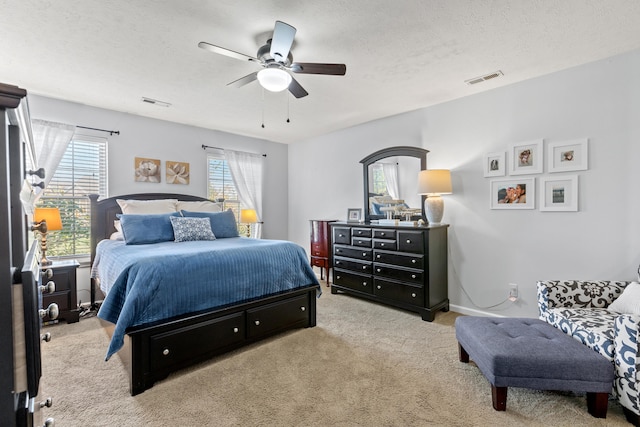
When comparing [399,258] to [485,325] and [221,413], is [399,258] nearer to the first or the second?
[485,325]

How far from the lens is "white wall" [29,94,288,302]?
368cm

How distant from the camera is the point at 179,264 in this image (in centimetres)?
226

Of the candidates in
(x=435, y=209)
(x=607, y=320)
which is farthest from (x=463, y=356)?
(x=435, y=209)

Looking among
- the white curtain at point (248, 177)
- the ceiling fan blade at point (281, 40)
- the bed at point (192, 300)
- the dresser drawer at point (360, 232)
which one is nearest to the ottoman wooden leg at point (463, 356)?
the bed at point (192, 300)

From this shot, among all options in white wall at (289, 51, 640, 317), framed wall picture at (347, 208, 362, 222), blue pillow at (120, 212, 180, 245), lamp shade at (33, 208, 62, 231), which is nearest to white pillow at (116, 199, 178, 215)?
blue pillow at (120, 212, 180, 245)

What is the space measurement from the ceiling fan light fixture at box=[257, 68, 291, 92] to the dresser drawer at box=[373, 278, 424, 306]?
8.38 feet

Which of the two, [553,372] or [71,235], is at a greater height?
[71,235]

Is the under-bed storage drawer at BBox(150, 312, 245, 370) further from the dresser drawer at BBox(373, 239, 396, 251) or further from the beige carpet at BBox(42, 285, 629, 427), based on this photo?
the dresser drawer at BBox(373, 239, 396, 251)

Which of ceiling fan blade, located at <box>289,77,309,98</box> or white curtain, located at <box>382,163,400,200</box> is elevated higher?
ceiling fan blade, located at <box>289,77,309,98</box>

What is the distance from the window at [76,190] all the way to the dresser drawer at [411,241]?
3873mm

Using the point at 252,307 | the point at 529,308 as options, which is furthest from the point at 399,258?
the point at 252,307

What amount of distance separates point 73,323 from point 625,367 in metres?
4.70

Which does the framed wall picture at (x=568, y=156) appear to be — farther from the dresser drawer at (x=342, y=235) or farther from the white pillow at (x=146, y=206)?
the white pillow at (x=146, y=206)

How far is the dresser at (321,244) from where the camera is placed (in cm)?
480
